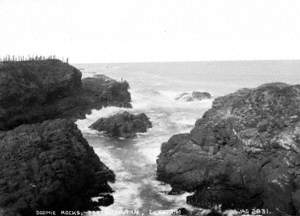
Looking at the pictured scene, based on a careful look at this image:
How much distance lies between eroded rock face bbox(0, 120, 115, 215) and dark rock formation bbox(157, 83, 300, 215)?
5562 millimetres

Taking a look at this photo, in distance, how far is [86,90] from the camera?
54.1 metres

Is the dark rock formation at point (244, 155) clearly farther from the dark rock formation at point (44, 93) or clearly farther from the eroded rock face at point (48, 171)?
the dark rock formation at point (44, 93)

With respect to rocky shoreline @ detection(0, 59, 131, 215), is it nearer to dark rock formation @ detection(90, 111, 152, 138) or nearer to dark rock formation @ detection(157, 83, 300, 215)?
dark rock formation @ detection(157, 83, 300, 215)

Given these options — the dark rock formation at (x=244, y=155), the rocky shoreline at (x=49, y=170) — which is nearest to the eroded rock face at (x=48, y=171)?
the rocky shoreline at (x=49, y=170)

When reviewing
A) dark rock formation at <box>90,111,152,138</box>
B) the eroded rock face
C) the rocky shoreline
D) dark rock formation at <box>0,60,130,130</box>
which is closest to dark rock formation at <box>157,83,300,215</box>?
the rocky shoreline

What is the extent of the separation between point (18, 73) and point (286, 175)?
34.0 metres

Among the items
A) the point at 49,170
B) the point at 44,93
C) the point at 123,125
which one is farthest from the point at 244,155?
the point at 44,93

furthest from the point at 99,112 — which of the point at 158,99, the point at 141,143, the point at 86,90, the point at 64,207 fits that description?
the point at 64,207

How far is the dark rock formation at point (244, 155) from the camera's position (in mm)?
21733

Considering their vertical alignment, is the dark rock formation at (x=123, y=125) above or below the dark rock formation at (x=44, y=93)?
below

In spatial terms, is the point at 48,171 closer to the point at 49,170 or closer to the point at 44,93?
the point at 49,170

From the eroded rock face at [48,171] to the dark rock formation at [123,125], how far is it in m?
14.8

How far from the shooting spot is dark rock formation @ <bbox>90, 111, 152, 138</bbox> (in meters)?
41.3

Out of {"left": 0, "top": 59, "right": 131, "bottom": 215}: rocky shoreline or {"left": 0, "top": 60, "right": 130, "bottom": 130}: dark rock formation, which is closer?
{"left": 0, "top": 59, "right": 131, "bottom": 215}: rocky shoreline
